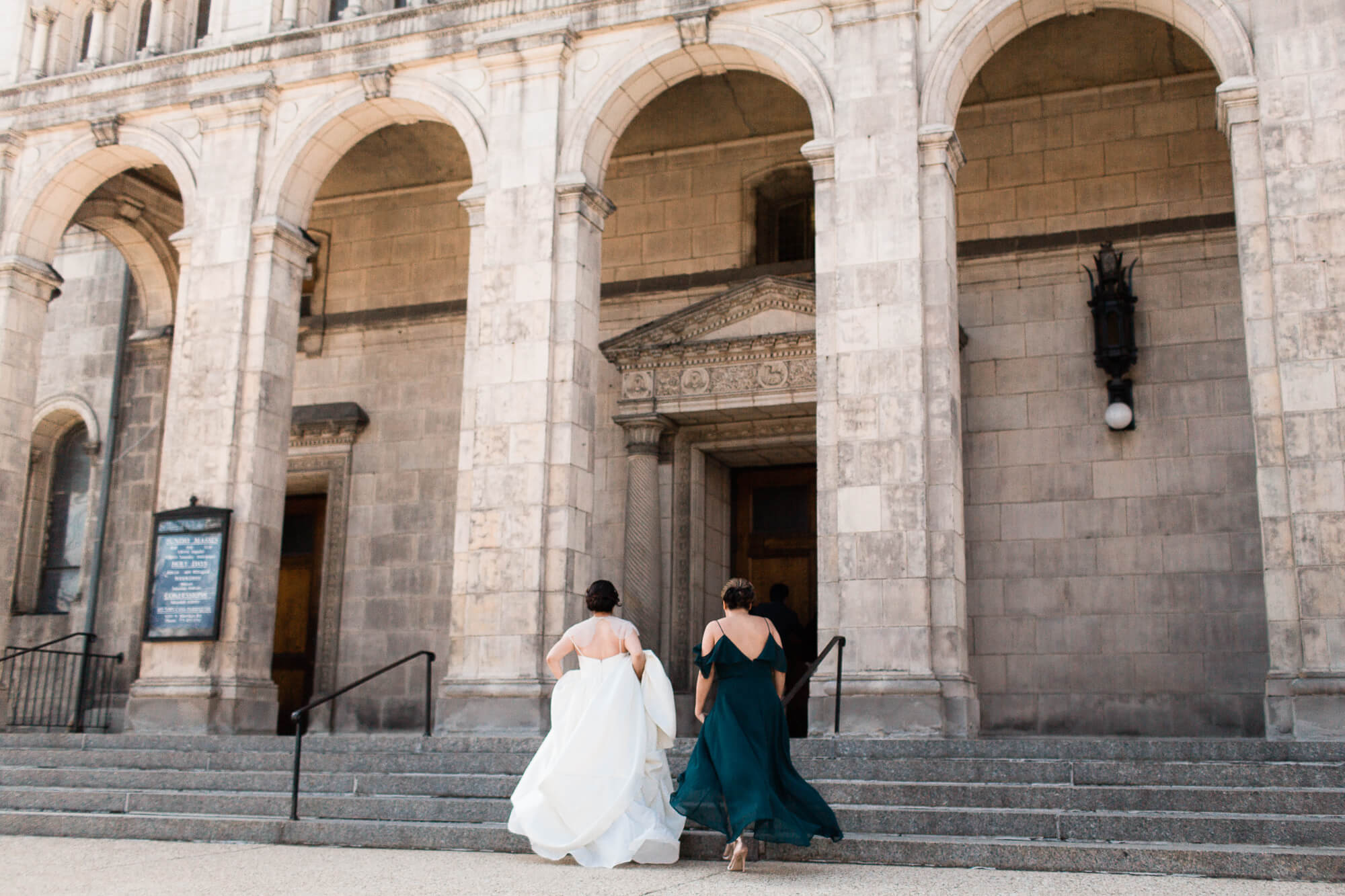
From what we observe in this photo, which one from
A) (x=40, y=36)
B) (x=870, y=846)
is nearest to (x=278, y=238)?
(x=40, y=36)

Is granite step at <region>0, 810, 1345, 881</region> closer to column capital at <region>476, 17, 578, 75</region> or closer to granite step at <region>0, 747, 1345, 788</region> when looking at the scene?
granite step at <region>0, 747, 1345, 788</region>

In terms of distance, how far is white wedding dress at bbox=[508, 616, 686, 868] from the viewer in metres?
7.45

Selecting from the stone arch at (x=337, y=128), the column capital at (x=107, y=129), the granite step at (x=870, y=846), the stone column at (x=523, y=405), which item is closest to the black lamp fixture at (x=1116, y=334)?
the stone column at (x=523, y=405)

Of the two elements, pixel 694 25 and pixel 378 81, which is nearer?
pixel 694 25

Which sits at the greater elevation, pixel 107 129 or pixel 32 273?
pixel 107 129

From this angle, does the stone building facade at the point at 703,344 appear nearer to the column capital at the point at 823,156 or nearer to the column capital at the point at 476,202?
the column capital at the point at 823,156

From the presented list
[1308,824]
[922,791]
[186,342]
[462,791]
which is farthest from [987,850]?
[186,342]

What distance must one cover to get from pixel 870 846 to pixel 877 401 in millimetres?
5305

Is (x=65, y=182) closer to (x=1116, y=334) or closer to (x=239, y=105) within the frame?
(x=239, y=105)

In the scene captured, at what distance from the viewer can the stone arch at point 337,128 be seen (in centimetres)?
1448

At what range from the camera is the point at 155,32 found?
16.1 meters

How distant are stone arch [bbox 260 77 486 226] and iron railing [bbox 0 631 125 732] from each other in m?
6.40

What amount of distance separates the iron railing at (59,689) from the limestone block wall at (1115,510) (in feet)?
37.6

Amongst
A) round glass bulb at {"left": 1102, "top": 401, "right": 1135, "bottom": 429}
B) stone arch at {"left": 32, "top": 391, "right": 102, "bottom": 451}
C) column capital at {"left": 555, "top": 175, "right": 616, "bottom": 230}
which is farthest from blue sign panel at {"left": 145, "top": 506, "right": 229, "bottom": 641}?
round glass bulb at {"left": 1102, "top": 401, "right": 1135, "bottom": 429}
